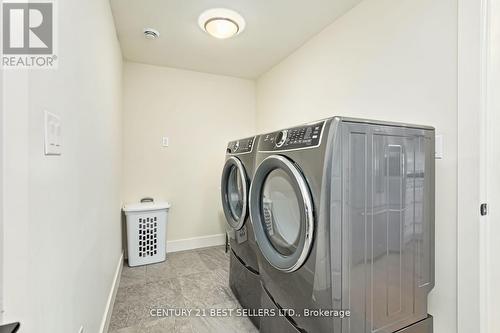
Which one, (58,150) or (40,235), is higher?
(58,150)

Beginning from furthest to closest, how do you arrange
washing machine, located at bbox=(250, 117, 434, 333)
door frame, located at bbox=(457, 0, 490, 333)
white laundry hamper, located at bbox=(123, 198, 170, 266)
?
white laundry hamper, located at bbox=(123, 198, 170, 266) < door frame, located at bbox=(457, 0, 490, 333) < washing machine, located at bbox=(250, 117, 434, 333)

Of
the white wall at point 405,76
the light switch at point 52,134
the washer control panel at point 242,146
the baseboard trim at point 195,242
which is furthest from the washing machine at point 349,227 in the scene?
the baseboard trim at point 195,242

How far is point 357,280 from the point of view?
100cm

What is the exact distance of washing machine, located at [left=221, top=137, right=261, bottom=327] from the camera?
1621 millimetres

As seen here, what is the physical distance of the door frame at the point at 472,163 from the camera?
1.15 metres

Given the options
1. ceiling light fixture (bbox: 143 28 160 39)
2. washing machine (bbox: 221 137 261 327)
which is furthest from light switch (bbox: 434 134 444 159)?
ceiling light fixture (bbox: 143 28 160 39)

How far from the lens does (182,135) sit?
3.06m

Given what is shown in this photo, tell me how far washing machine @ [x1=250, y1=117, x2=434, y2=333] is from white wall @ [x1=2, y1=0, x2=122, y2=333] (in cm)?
85

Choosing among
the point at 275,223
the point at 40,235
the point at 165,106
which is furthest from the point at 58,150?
the point at 165,106

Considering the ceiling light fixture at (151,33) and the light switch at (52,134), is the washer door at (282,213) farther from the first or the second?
the ceiling light fixture at (151,33)

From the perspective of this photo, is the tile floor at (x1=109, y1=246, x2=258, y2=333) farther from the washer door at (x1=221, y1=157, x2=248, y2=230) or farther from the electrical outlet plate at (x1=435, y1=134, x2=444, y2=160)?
the electrical outlet plate at (x1=435, y1=134, x2=444, y2=160)

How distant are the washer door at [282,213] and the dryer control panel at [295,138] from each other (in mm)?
68

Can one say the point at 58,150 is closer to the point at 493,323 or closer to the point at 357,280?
the point at 357,280

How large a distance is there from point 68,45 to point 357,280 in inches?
57.0
